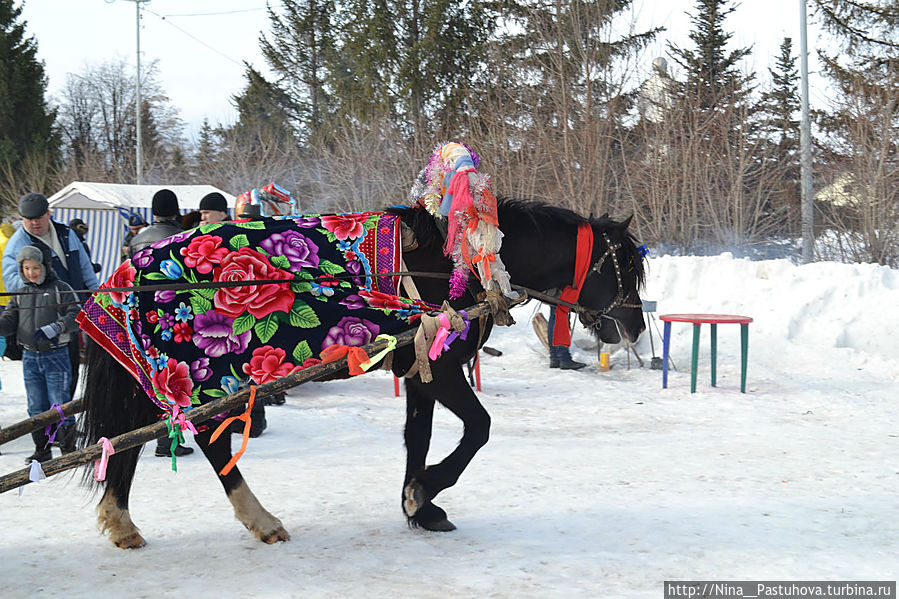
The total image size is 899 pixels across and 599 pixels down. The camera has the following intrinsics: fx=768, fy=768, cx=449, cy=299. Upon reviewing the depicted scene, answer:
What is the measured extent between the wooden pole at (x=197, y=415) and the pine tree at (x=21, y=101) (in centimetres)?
3065

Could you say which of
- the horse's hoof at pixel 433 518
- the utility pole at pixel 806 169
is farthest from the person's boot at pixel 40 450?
the utility pole at pixel 806 169

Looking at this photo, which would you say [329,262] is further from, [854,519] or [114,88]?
[114,88]

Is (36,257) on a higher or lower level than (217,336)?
higher

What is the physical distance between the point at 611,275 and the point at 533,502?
1390 mm

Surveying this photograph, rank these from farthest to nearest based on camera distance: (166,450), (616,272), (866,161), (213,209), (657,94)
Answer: (657,94)
(866,161)
(213,209)
(166,450)
(616,272)

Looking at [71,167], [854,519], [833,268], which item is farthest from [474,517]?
[71,167]

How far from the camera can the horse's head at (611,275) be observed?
14.6 ft

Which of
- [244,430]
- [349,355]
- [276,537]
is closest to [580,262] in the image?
[349,355]

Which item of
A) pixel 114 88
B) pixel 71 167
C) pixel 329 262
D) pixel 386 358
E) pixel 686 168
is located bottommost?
pixel 386 358

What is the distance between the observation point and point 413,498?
389 cm

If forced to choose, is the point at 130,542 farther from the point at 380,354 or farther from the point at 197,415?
the point at 380,354

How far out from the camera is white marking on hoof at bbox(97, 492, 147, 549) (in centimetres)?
370

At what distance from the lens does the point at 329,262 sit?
3711mm

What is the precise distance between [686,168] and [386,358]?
12559 millimetres
